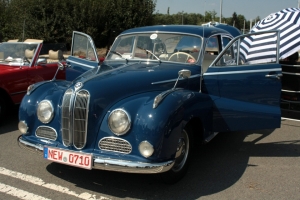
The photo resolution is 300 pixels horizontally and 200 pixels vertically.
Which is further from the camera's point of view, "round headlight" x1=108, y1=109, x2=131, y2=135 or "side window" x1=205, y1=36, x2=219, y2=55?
"side window" x1=205, y1=36, x2=219, y2=55

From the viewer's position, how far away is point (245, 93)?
187 inches

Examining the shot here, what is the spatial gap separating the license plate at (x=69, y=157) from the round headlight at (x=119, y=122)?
37 centimetres

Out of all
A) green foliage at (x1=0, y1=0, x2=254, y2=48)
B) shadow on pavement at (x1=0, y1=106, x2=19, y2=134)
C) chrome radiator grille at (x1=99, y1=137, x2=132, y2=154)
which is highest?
green foliage at (x1=0, y1=0, x2=254, y2=48)

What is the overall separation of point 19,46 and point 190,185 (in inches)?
196

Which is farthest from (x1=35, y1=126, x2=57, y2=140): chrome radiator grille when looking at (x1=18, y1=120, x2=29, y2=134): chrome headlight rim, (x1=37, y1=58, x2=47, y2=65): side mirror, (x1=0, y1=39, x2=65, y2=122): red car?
(x1=37, y1=58, x2=47, y2=65): side mirror

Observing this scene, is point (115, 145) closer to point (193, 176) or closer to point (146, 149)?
point (146, 149)

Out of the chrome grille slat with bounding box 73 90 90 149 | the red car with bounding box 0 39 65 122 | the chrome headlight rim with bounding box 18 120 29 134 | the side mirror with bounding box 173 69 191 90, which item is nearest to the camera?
the chrome grille slat with bounding box 73 90 90 149

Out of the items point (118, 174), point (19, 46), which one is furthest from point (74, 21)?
point (118, 174)

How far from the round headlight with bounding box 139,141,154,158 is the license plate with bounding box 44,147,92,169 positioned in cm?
54

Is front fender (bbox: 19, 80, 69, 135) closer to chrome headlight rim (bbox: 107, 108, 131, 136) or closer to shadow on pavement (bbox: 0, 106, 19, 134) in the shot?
chrome headlight rim (bbox: 107, 108, 131, 136)

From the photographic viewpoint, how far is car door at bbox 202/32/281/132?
4.63m

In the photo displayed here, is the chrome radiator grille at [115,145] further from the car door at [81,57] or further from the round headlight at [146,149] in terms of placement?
the car door at [81,57]

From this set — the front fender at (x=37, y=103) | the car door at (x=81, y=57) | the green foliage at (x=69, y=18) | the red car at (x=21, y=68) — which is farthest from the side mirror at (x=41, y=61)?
the green foliage at (x=69, y=18)

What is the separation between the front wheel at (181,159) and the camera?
3826 mm
